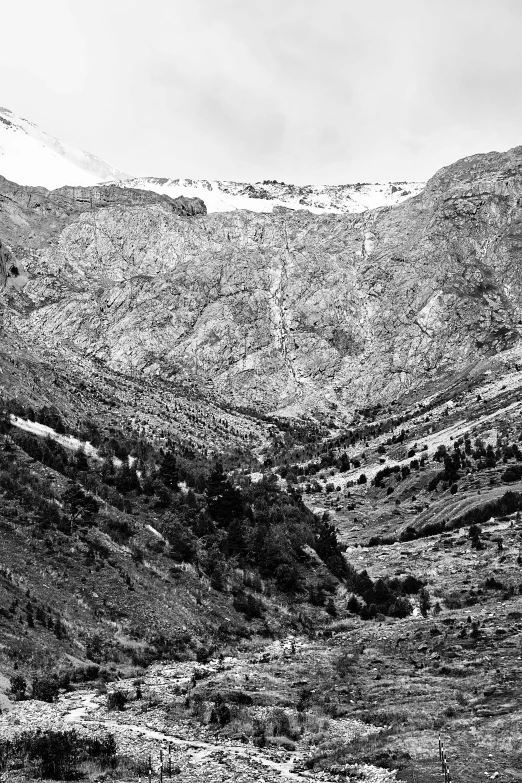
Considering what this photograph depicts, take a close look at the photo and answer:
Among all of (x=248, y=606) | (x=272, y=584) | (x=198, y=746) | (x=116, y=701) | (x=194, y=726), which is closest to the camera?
(x=198, y=746)

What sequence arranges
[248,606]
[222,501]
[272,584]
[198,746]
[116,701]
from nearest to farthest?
[198,746]
[116,701]
[248,606]
[272,584]
[222,501]

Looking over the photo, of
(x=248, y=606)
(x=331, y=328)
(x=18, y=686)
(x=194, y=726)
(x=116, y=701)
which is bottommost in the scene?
(x=194, y=726)

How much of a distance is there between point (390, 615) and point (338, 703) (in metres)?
19.1

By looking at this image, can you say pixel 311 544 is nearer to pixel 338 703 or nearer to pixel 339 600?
pixel 339 600

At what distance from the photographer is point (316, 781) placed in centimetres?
1939

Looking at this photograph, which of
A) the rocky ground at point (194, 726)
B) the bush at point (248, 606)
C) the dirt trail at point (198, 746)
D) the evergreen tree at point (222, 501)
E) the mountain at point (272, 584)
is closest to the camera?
the rocky ground at point (194, 726)

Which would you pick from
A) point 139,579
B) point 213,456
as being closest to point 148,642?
point 139,579

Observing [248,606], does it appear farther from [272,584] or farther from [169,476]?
[169,476]

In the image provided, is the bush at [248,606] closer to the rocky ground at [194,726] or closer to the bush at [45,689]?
the rocky ground at [194,726]

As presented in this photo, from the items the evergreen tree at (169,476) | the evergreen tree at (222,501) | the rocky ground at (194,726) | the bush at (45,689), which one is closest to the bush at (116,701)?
the rocky ground at (194,726)

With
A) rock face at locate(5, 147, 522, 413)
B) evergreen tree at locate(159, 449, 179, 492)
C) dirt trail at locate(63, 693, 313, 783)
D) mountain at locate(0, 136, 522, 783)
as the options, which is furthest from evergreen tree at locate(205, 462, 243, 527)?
rock face at locate(5, 147, 522, 413)

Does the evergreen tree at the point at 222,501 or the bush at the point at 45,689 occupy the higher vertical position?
the evergreen tree at the point at 222,501

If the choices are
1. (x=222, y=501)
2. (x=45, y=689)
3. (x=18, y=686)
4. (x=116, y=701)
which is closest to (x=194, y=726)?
(x=116, y=701)

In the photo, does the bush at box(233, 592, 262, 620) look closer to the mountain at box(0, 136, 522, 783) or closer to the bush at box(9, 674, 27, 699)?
the mountain at box(0, 136, 522, 783)
